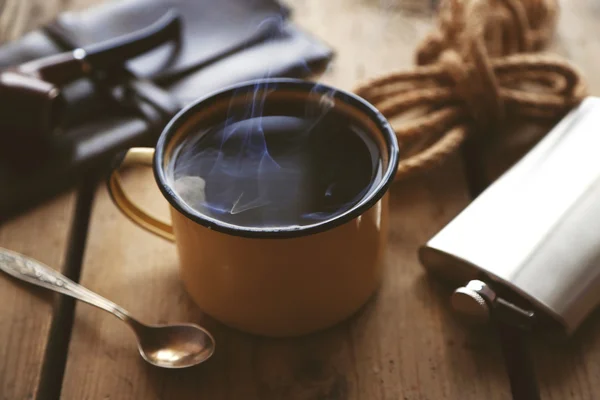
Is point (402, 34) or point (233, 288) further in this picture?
point (402, 34)

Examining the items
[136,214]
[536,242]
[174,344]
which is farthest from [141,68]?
[536,242]

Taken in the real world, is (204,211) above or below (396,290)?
above

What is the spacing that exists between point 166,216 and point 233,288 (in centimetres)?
17

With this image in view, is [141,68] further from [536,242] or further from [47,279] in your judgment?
[536,242]

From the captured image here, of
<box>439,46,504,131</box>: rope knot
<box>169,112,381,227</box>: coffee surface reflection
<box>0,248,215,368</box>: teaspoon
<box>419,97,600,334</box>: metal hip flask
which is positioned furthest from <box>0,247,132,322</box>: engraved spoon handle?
<box>439,46,504,131</box>: rope knot

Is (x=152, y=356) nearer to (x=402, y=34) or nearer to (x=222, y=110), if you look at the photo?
(x=222, y=110)

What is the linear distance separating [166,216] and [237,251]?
0.19 metres

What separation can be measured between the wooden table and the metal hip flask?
32mm

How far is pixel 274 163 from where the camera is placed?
50 cm

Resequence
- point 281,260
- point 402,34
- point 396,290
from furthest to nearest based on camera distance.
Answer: point 402,34 < point 396,290 < point 281,260

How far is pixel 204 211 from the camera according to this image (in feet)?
1.50

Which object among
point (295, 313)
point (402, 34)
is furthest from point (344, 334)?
point (402, 34)

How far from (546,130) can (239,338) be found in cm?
37

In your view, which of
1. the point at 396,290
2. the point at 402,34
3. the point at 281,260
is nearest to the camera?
the point at 281,260
